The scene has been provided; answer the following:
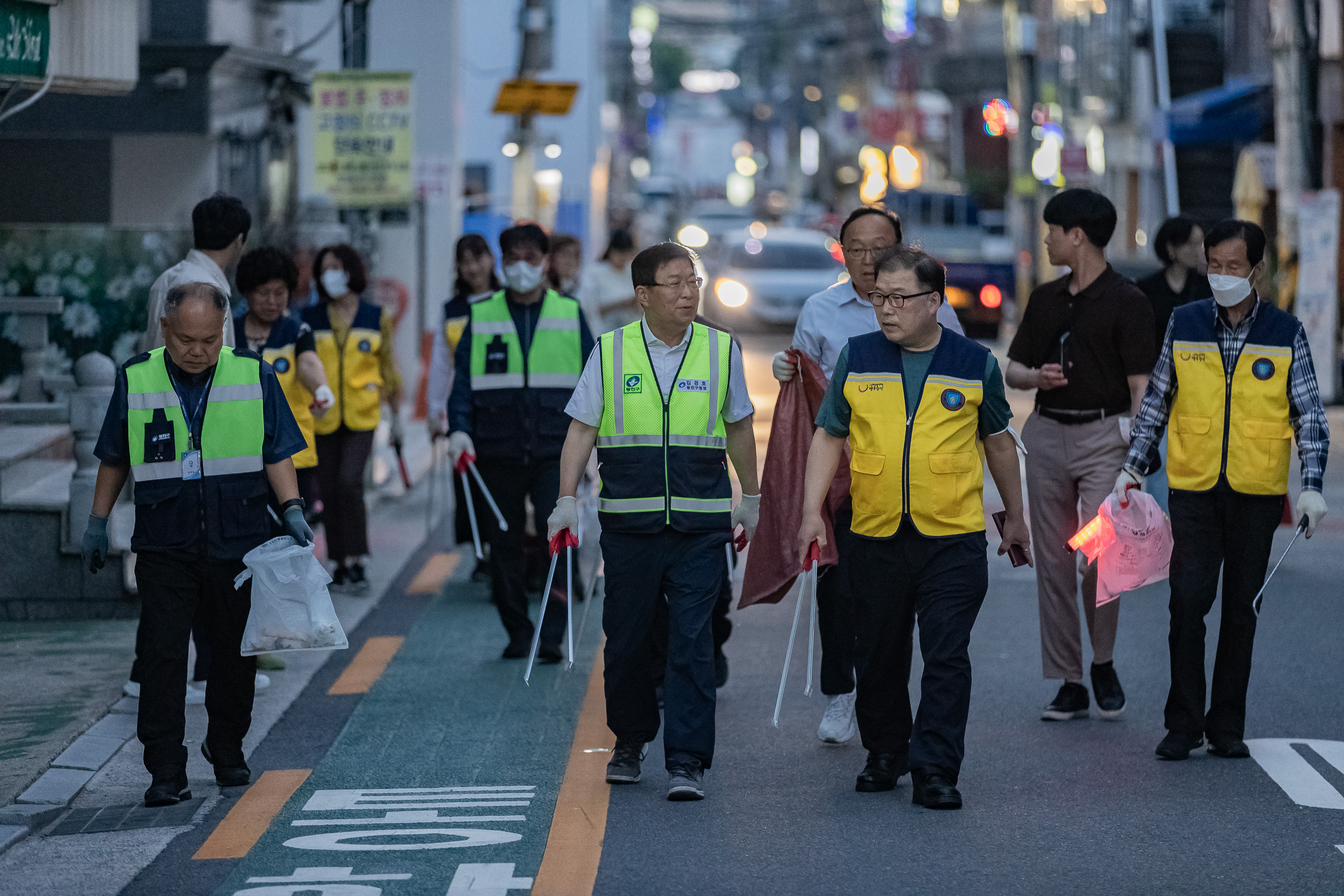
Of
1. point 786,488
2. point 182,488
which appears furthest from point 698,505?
point 182,488

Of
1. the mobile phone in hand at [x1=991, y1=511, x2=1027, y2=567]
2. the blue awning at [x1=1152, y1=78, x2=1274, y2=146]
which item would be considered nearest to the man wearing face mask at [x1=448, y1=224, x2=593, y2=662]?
the mobile phone in hand at [x1=991, y1=511, x2=1027, y2=567]

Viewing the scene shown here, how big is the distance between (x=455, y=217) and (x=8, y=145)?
31.6 ft

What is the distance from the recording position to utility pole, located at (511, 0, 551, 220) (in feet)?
78.6

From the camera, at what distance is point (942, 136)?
2655 inches

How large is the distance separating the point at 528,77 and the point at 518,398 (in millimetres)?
15954

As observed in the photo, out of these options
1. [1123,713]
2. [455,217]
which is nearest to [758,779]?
[1123,713]

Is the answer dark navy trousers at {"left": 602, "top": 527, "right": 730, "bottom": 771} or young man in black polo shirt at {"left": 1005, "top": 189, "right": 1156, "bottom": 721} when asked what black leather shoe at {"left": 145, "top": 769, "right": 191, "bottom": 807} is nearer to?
dark navy trousers at {"left": 602, "top": 527, "right": 730, "bottom": 771}

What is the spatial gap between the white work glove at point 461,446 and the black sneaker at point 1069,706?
9.33 ft

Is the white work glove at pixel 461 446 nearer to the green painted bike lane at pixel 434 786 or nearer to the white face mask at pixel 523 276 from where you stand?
the white face mask at pixel 523 276

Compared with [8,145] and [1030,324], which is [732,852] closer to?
[1030,324]

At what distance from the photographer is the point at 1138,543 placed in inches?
279

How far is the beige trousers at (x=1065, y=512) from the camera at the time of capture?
298 inches

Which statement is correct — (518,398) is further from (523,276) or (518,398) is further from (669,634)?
(669,634)

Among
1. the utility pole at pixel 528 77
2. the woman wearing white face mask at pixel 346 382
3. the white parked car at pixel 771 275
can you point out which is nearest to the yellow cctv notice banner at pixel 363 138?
the utility pole at pixel 528 77
